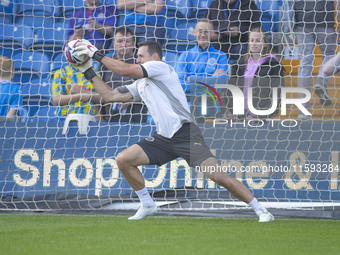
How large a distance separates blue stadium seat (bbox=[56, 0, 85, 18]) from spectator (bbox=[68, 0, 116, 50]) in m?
0.08

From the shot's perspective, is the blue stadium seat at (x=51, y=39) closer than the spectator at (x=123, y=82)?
No

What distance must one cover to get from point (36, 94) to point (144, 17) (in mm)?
2029

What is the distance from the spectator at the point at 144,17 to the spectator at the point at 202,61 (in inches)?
27.9

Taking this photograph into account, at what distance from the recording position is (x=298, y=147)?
7.65 m

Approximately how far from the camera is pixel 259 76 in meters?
8.27

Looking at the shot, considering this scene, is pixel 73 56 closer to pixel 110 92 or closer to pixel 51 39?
pixel 110 92

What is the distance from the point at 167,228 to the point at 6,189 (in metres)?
2.99

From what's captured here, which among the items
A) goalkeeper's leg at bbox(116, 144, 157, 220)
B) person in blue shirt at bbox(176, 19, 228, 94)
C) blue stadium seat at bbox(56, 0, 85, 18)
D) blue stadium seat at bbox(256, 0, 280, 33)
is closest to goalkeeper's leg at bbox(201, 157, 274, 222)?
goalkeeper's leg at bbox(116, 144, 157, 220)

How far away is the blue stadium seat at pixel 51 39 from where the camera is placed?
31.3 ft

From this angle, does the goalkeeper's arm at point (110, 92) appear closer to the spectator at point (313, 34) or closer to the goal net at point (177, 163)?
the goal net at point (177, 163)

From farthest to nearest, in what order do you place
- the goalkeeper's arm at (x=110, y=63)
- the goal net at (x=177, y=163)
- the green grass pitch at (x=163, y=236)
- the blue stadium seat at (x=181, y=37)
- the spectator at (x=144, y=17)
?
the blue stadium seat at (x=181, y=37) → the spectator at (x=144, y=17) → the goal net at (x=177, y=163) → the goalkeeper's arm at (x=110, y=63) → the green grass pitch at (x=163, y=236)

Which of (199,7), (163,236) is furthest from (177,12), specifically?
(163,236)

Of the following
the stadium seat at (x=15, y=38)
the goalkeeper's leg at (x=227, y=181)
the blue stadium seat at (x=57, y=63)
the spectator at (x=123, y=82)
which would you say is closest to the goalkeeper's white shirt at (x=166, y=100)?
the goalkeeper's leg at (x=227, y=181)

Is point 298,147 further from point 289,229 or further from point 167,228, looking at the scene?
point 167,228
